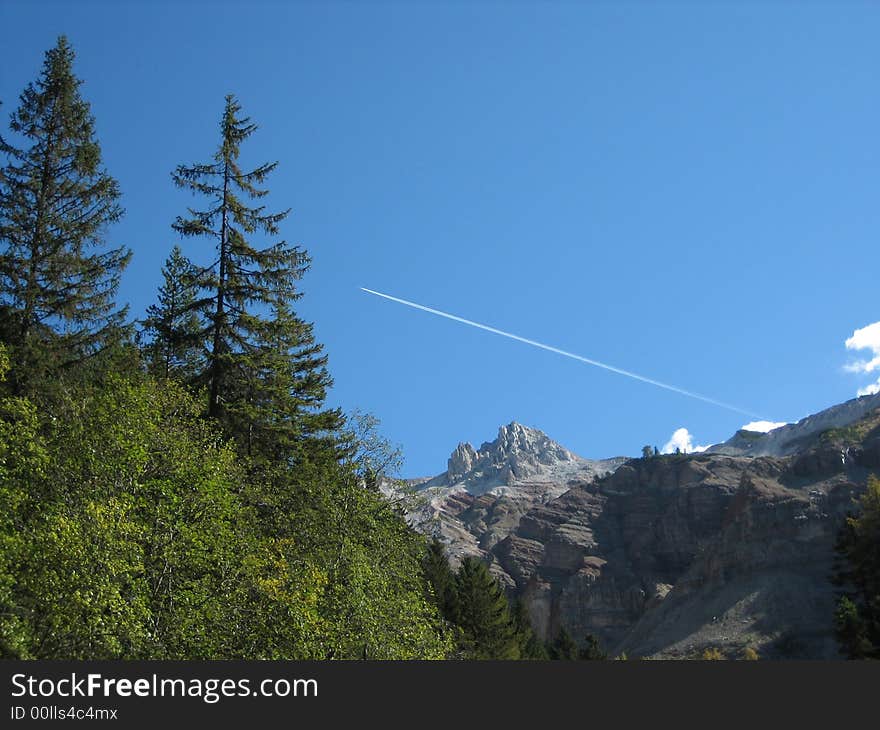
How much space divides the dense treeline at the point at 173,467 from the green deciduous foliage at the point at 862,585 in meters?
52.8

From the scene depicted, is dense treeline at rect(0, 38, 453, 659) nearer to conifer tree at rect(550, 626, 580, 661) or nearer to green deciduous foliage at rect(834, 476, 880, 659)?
green deciduous foliage at rect(834, 476, 880, 659)

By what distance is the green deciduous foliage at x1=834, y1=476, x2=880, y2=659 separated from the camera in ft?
234

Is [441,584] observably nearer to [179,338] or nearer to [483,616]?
[483,616]

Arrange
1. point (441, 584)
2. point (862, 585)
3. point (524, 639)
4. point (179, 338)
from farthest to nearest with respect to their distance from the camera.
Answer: point (862, 585) → point (524, 639) → point (441, 584) → point (179, 338)

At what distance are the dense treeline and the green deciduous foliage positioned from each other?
52809 millimetres

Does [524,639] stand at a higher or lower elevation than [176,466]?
lower

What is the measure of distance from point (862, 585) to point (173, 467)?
295 ft

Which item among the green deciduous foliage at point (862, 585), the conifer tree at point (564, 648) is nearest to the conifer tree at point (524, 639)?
the conifer tree at point (564, 648)

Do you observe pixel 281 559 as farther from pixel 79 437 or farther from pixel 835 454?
pixel 835 454

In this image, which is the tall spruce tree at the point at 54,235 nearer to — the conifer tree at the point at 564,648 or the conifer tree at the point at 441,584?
the conifer tree at the point at 441,584

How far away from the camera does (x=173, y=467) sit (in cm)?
2453

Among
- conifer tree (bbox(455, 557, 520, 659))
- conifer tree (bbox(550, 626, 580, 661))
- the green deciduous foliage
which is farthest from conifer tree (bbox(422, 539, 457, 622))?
the green deciduous foliage

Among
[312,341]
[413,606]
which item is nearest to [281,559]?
[413,606]

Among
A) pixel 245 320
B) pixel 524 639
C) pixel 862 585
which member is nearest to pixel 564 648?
pixel 524 639
